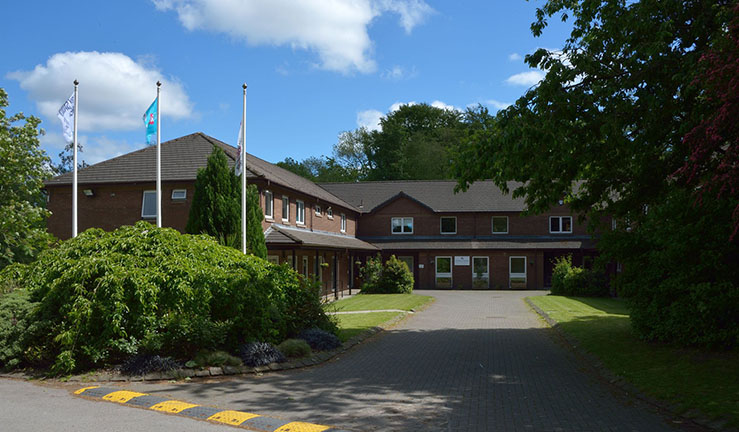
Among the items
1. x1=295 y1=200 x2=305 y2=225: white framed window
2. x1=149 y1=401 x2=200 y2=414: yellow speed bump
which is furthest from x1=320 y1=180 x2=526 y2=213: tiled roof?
x1=149 y1=401 x2=200 y2=414: yellow speed bump

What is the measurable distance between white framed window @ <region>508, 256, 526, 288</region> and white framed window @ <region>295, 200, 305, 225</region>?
17.9m

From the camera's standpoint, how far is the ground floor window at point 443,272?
42.8 meters

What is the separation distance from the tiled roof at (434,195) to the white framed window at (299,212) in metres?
14.3

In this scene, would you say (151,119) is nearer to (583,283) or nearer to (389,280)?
(389,280)

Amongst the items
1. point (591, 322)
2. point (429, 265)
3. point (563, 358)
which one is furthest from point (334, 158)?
point (563, 358)

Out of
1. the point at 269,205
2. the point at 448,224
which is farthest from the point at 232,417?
the point at 448,224

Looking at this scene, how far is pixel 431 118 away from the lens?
78.7m

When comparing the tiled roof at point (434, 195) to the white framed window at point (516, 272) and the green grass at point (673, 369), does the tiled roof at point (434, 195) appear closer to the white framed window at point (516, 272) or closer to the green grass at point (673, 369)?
the white framed window at point (516, 272)

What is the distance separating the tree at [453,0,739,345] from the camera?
11.2 m

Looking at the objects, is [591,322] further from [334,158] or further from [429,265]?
[334,158]

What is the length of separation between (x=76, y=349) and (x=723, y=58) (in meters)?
10.9

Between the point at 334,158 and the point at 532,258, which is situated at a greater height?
the point at 334,158

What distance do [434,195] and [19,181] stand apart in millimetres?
32750

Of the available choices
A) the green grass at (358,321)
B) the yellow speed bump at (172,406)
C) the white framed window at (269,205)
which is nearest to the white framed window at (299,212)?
the white framed window at (269,205)
